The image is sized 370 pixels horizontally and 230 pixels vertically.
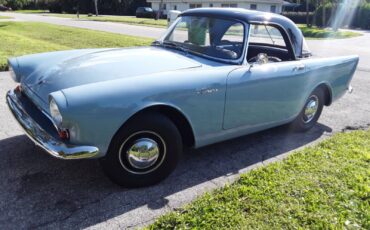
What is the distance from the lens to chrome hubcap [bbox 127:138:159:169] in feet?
9.64

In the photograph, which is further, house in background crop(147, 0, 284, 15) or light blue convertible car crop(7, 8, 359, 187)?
house in background crop(147, 0, 284, 15)

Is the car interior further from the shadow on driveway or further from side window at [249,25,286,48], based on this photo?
the shadow on driveway

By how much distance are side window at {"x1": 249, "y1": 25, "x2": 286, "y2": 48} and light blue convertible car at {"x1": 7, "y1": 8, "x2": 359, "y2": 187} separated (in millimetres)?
17

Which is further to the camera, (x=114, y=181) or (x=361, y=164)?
(x=361, y=164)

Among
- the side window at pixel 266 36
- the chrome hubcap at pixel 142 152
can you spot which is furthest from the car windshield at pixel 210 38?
the chrome hubcap at pixel 142 152

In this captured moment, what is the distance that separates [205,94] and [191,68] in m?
0.30

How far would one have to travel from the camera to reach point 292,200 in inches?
116

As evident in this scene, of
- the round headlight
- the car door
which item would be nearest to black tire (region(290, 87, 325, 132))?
the car door

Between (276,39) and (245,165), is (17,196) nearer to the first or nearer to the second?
(245,165)

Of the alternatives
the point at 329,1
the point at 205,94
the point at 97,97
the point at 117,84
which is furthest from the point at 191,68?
the point at 329,1

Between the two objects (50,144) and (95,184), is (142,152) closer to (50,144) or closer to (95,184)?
(95,184)

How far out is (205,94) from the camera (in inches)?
125

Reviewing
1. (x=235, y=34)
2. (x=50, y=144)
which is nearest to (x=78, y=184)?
(x=50, y=144)

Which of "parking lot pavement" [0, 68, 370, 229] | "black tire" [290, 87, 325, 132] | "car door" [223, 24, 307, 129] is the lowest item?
"parking lot pavement" [0, 68, 370, 229]
